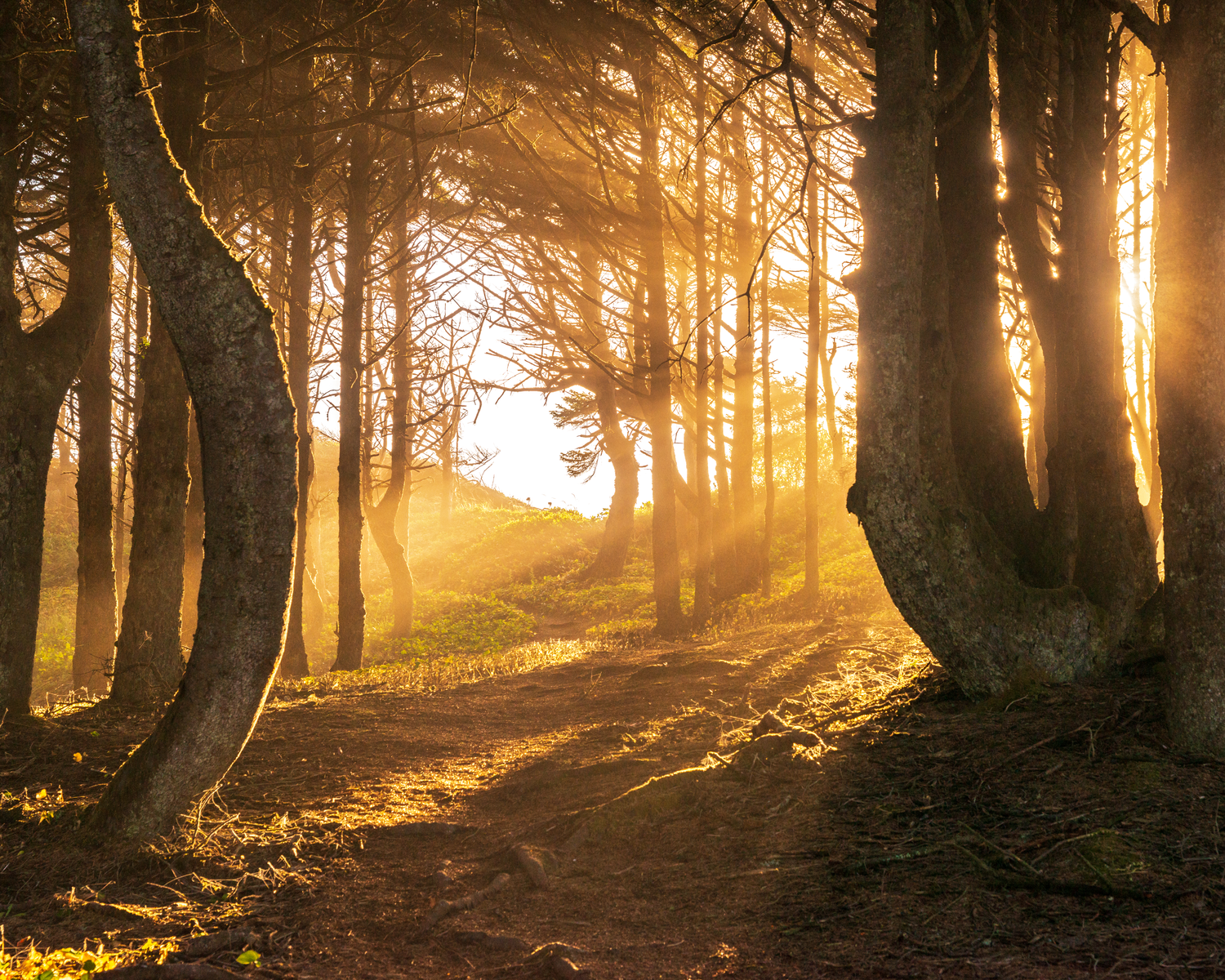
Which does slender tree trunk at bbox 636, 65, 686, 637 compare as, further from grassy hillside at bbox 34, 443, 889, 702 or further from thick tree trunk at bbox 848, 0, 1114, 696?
thick tree trunk at bbox 848, 0, 1114, 696

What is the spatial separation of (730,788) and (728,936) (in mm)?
1360

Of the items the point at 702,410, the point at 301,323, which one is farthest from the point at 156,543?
the point at 702,410

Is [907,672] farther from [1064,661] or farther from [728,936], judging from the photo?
[728,936]

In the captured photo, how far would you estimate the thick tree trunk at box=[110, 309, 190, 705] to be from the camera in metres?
6.65

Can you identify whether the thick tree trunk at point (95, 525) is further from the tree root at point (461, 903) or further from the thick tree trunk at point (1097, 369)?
the thick tree trunk at point (1097, 369)

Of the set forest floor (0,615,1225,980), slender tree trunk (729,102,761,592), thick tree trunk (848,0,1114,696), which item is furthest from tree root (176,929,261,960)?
slender tree trunk (729,102,761,592)

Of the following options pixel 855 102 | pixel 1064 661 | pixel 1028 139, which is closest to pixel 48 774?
pixel 1064 661

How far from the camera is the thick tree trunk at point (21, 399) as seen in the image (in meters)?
5.53

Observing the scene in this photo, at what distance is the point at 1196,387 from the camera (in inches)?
142

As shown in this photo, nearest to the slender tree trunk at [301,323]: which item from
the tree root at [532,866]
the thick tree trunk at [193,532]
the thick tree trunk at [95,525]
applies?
the thick tree trunk at [193,532]

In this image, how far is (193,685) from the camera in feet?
12.8

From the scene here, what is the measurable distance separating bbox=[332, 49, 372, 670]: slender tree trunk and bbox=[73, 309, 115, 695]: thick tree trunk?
105 inches

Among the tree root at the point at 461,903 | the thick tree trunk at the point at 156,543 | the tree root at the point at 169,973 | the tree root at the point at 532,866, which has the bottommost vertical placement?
the tree root at the point at 461,903

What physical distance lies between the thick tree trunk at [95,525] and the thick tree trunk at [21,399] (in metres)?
3.27
